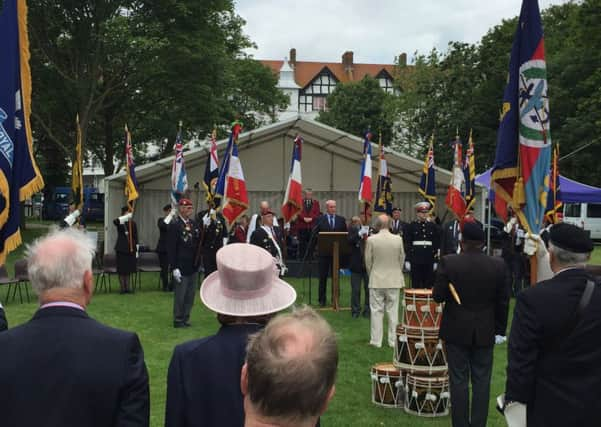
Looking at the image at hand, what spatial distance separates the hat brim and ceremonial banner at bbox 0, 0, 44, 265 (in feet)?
7.45

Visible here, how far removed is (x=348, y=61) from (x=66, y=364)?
9290cm

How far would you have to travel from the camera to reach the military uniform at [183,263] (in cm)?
1133

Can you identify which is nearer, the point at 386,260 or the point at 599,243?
the point at 386,260

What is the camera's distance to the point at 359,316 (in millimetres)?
12586

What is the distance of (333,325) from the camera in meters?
11.6

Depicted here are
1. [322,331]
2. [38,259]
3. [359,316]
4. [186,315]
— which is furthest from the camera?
[359,316]

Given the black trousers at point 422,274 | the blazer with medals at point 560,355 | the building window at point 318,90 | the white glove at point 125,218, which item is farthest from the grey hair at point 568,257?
the building window at point 318,90

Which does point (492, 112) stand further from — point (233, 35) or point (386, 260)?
point (386, 260)

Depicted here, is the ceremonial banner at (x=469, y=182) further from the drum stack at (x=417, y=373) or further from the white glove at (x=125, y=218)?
the drum stack at (x=417, y=373)

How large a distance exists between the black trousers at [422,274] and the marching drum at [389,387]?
7.44m

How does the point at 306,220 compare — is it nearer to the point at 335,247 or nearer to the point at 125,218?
the point at 125,218

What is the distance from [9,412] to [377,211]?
14522 millimetres

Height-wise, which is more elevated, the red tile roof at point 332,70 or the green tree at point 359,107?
the red tile roof at point 332,70

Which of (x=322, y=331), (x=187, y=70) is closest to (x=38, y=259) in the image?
(x=322, y=331)
